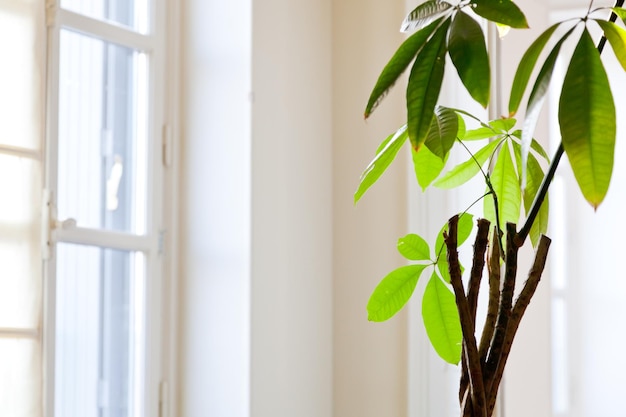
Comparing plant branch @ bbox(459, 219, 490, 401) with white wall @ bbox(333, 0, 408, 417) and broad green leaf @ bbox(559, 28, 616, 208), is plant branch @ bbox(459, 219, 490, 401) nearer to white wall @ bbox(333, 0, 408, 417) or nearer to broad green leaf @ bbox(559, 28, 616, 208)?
broad green leaf @ bbox(559, 28, 616, 208)

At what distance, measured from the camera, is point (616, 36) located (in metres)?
0.87

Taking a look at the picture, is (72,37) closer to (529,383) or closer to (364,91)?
(364,91)

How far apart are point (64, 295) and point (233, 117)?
2.16 feet

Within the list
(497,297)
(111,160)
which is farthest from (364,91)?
(497,297)

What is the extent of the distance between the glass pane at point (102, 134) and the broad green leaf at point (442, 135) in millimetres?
1555

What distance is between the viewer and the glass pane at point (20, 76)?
2.13m

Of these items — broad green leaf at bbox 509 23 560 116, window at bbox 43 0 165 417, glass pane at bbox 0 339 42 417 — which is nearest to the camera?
broad green leaf at bbox 509 23 560 116

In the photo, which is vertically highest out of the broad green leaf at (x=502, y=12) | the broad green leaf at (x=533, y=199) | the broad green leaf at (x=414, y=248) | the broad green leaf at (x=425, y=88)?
the broad green leaf at (x=502, y=12)

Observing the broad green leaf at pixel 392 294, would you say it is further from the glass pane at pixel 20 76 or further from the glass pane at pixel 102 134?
the glass pane at pixel 102 134

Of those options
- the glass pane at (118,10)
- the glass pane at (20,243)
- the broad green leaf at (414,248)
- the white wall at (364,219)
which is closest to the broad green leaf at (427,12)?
the broad green leaf at (414,248)

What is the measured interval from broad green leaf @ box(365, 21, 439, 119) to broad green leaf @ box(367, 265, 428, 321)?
35cm

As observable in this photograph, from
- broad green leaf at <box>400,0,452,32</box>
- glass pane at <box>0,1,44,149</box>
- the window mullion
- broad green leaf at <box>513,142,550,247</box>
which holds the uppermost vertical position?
the window mullion

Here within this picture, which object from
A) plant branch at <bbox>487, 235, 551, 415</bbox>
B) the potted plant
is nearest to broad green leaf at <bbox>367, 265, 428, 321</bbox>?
the potted plant

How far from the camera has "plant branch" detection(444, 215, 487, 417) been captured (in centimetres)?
99
